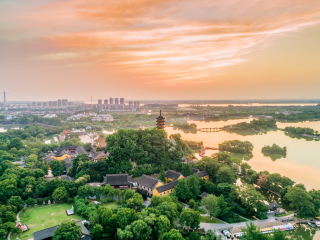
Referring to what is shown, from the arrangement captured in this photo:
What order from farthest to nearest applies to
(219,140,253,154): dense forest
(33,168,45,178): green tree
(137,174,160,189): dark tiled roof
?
1. (219,140,253,154): dense forest
2. (33,168,45,178): green tree
3. (137,174,160,189): dark tiled roof

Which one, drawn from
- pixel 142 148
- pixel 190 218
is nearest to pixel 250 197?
pixel 190 218

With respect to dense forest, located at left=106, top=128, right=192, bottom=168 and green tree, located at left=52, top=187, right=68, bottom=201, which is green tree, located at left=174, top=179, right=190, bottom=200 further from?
green tree, located at left=52, top=187, right=68, bottom=201

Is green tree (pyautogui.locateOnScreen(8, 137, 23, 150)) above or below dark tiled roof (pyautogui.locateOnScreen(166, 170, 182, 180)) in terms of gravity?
above

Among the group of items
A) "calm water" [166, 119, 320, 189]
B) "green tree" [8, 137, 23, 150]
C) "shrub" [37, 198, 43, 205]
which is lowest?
"shrub" [37, 198, 43, 205]

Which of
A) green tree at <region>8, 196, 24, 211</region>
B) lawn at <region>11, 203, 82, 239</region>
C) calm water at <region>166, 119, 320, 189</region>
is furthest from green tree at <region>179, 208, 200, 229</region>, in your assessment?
calm water at <region>166, 119, 320, 189</region>

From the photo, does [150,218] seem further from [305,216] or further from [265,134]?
[265,134]

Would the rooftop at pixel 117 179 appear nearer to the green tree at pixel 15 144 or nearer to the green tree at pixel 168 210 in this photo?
the green tree at pixel 168 210

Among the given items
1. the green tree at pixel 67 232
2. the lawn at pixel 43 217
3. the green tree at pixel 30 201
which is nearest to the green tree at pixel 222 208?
the green tree at pixel 67 232
